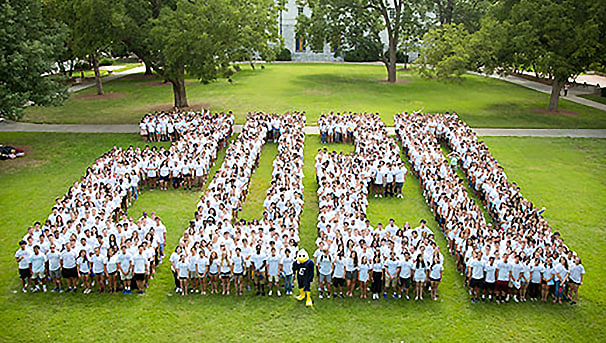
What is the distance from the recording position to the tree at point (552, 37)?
2531 centimetres

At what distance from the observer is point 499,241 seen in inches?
439

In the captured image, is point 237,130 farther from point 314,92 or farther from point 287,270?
point 287,270

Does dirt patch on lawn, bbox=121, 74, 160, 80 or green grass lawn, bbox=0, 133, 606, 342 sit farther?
dirt patch on lawn, bbox=121, 74, 160, 80

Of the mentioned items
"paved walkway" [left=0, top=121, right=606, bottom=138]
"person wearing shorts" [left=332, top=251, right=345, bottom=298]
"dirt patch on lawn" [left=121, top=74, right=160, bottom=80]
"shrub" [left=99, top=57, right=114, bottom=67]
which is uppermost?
"shrub" [left=99, top=57, right=114, bottom=67]

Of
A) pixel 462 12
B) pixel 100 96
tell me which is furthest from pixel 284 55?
pixel 100 96

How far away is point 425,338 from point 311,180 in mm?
9244

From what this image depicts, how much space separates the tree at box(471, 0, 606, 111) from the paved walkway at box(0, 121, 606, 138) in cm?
309

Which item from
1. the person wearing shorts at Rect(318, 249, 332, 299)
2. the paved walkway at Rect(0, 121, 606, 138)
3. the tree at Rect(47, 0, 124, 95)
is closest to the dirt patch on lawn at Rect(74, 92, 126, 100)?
the paved walkway at Rect(0, 121, 606, 138)

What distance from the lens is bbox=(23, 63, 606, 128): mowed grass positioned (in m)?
29.0

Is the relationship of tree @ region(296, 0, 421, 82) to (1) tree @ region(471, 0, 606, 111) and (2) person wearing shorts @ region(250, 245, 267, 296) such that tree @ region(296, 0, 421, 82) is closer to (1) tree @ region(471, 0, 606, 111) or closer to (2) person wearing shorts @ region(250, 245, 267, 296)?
(1) tree @ region(471, 0, 606, 111)

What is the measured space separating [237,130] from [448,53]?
47.9ft

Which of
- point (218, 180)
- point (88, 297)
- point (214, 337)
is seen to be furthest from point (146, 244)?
point (218, 180)

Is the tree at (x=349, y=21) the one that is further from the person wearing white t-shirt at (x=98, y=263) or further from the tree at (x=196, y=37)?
the person wearing white t-shirt at (x=98, y=263)

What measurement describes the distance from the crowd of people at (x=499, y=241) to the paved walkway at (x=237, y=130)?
925 cm
